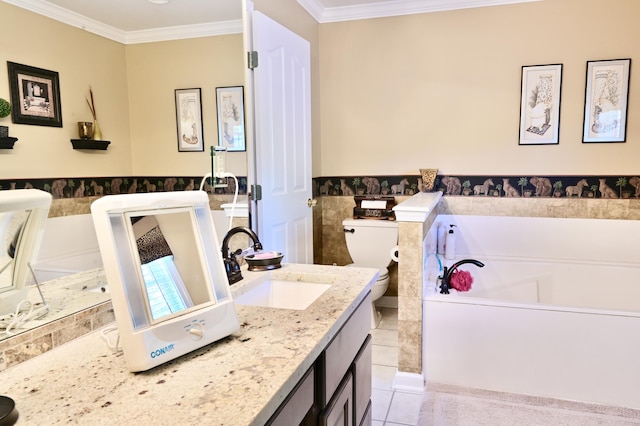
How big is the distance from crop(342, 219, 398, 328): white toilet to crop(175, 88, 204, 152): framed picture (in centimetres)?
195

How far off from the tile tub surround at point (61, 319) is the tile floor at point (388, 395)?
154 centimetres

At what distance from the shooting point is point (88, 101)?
1.10 meters

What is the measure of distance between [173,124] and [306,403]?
972mm

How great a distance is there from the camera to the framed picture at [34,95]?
93cm

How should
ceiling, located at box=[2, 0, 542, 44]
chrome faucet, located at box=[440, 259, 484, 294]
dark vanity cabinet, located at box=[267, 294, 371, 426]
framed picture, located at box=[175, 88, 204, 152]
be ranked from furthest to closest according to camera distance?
chrome faucet, located at box=[440, 259, 484, 294]
framed picture, located at box=[175, 88, 204, 152]
ceiling, located at box=[2, 0, 542, 44]
dark vanity cabinet, located at box=[267, 294, 371, 426]

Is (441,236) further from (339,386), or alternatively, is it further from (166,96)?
(166,96)

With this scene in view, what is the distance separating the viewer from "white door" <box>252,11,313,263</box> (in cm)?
234

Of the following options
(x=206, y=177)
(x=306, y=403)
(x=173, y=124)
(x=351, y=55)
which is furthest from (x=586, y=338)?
(x=351, y=55)

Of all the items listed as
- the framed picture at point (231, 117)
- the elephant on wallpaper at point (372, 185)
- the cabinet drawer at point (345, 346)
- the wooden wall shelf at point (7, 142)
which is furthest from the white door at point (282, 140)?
the wooden wall shelf at point (7, 142)

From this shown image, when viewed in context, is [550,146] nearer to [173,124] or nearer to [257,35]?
[257,35]

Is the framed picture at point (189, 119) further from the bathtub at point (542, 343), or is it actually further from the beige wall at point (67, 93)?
the bathtub at point (542, 343)

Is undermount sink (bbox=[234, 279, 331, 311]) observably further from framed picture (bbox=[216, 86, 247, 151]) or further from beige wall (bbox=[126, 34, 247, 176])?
framed picture (bbox=[216, 86, 247, 151])

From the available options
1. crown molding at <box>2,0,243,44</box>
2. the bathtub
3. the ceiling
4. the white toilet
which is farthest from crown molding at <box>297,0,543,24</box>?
the bathtub

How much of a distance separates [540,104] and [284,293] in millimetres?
2732
